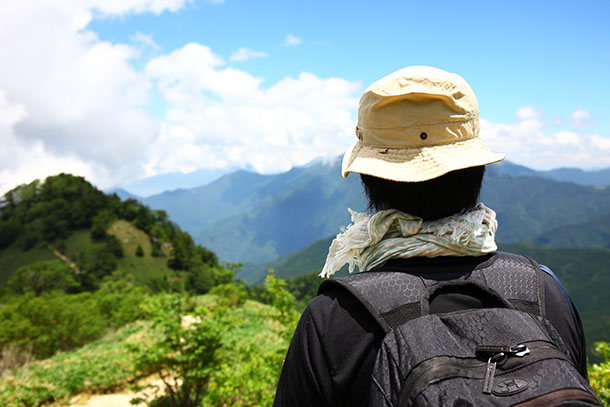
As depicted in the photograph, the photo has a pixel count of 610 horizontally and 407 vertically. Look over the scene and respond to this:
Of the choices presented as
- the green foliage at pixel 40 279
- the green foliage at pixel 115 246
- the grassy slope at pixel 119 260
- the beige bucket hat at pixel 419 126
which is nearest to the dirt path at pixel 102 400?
the beige bucket hat at pixel 419 126

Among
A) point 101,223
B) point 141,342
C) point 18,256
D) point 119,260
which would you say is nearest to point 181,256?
point 119,260

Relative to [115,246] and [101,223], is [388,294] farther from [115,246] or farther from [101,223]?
[101,223]

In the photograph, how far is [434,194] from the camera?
1359mm

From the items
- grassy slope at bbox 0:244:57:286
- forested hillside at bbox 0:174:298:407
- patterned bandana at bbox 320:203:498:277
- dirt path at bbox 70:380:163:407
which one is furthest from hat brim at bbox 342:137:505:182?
grassy slope at bbox 0:244:57:286

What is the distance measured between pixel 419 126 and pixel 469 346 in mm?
732

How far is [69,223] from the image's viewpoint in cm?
7112

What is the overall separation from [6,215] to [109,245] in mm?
24995

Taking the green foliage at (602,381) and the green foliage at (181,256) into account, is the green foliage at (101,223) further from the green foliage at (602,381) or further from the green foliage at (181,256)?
the green foliage at (602,381)

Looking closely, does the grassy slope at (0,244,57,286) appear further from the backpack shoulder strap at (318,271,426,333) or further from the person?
the backpack shoulder strap at (318,271,426,333)

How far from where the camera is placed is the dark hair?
4.44ft

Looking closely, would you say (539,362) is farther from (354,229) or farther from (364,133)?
(364,133)

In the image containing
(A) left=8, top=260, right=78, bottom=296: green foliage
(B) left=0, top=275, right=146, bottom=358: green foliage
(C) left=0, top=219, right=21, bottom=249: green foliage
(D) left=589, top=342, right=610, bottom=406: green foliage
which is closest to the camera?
(D) left=589, top=342, right=610, bottom=406: green foliage

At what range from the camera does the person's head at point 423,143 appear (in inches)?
51.4

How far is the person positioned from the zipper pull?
0.20 metres
